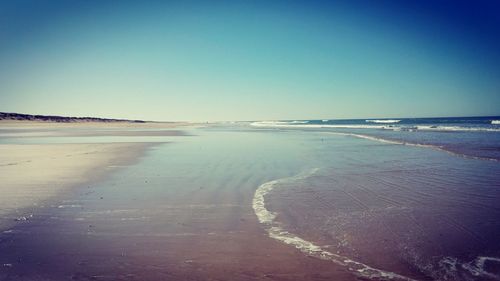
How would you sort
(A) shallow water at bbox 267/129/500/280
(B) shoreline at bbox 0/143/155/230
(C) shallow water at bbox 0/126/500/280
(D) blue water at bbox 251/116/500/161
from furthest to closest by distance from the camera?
(D) blue water at bbox 251/116/500/161
(B) shoreline at bbox 0/143/155/230
(A) shallow water at bbox 267/129/500/280
(C) shallow water at bbox 0/126/500/280

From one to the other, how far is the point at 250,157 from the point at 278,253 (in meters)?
10.5

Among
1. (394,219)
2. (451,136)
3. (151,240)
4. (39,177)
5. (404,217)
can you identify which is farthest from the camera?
(451,136)

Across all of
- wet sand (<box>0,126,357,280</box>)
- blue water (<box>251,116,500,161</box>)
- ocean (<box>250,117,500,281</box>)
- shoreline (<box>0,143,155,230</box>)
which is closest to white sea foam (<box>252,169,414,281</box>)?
ocean (<box>250,117,500,281</box>)

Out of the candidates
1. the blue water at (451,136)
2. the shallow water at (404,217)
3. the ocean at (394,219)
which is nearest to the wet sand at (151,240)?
the ocean at (394,219)

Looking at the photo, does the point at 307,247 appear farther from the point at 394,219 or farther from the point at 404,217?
the point at 404,217

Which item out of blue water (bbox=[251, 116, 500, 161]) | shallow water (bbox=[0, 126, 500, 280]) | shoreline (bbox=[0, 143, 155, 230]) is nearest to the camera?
shallow water (bbox=[0, 126, 500, 280])

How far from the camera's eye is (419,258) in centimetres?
427

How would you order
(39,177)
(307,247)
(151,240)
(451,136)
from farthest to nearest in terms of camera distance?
(451,136)
(39,177)
(151,240)
(307,247)

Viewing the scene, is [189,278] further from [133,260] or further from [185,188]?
[185,188]

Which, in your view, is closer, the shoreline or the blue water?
the shoreline

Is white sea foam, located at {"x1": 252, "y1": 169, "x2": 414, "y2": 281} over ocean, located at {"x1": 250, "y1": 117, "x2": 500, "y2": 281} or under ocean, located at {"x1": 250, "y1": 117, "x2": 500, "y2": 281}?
under

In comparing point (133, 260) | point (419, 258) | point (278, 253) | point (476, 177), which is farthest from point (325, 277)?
point (476, 177)

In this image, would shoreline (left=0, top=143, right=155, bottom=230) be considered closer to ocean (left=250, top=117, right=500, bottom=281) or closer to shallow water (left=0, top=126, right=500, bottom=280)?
shallow water (left=0, top=126, right=500, bottom=280)

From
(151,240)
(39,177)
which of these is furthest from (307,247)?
(39,177)
